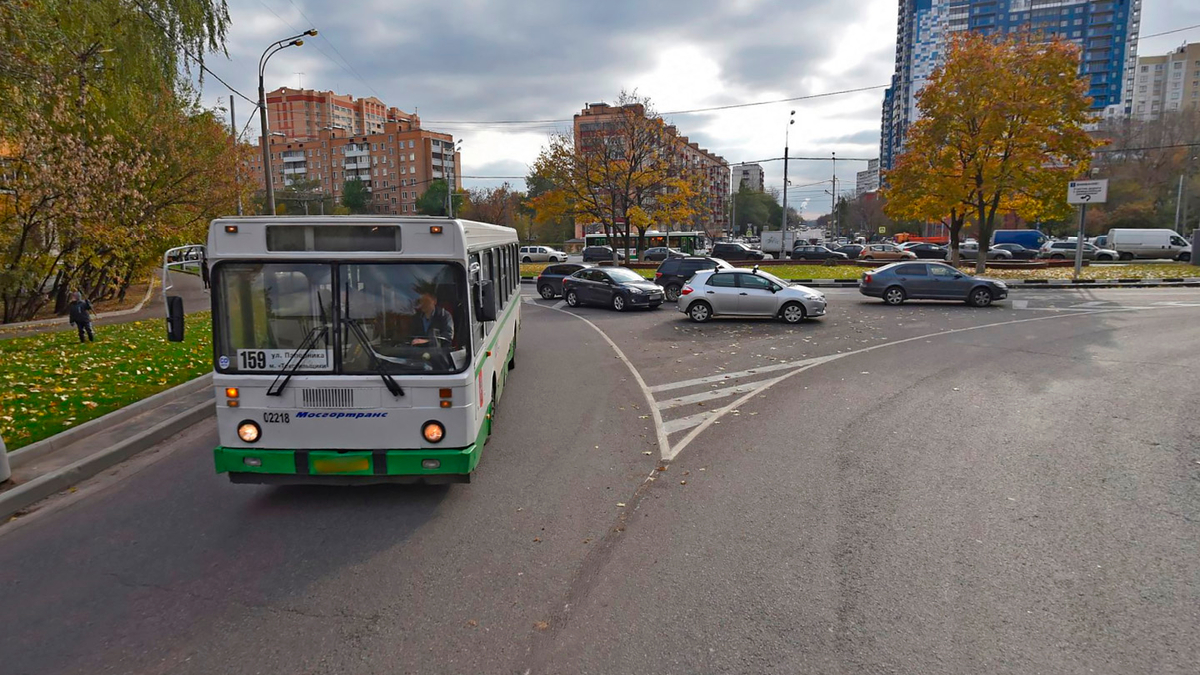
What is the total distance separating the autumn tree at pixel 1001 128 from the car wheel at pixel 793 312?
17.7 meters

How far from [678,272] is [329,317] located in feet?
69.1

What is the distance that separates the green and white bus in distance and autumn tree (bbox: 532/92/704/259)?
112ft

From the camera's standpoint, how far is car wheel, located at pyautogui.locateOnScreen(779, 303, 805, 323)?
18.5 meters

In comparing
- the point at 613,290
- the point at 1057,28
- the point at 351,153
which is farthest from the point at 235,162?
the point at 1057,28

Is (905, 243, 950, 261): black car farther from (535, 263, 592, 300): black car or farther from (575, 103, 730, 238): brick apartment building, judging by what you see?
(535, 263, 592, 300): black car

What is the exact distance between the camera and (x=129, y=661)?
12.8 feet

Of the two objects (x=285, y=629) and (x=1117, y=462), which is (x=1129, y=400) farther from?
(x=285, y=629)

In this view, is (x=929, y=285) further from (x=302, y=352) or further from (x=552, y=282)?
(x=302, y=352)

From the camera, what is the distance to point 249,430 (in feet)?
18.8

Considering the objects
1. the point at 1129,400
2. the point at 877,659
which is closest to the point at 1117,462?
the point at 1129,400

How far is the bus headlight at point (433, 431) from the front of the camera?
5.77 meters

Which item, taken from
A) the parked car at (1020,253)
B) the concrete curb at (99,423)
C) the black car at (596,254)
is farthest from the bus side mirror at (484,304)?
the parked car at (1020,253)

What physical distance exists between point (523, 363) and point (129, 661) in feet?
32.4

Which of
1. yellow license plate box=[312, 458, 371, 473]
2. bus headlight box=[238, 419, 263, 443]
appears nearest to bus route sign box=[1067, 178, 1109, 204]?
yellow license plate box=[312, 458, 371, 473]
